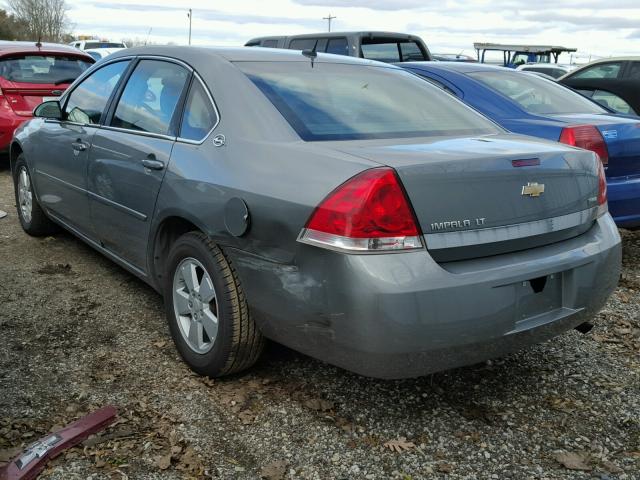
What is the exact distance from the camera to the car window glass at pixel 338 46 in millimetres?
10375

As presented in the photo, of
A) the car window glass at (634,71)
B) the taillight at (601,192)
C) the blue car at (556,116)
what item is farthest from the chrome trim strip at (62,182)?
the car window glass at (634,71)

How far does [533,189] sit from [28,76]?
25.1ft

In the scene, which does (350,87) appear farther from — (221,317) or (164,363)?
(164,363)

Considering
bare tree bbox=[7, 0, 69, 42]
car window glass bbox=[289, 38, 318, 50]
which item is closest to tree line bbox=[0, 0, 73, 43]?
bare tree bbox=[7, 0, 69, 42]

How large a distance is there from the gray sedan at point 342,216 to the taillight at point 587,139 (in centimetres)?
146

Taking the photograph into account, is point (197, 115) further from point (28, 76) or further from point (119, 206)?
point (28, 76)

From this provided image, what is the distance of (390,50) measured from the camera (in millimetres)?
10914

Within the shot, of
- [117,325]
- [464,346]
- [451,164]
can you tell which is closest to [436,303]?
[464,346]

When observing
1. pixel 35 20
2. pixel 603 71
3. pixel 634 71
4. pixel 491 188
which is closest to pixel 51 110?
pixel 491 188

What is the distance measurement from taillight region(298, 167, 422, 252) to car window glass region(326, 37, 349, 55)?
8455 mm

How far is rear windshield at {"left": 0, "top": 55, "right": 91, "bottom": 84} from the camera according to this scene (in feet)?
27.3

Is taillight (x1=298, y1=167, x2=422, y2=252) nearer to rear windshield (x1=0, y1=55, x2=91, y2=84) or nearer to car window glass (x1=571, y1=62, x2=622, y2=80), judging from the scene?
rear windshield (x1=0, y1=55, x2=91, y2=84)

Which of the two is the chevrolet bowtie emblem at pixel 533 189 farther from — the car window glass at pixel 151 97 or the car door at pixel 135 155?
the car window glass at pixel 151 97

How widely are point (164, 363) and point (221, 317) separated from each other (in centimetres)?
63
